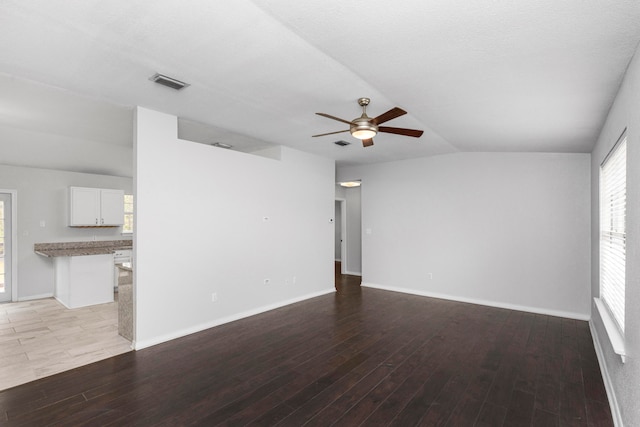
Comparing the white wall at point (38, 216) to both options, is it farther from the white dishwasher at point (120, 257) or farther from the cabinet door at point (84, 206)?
the white dishwasher at point (120, 257)

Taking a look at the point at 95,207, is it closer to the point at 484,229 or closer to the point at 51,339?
the point at 51,339

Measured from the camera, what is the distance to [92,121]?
4.36 m

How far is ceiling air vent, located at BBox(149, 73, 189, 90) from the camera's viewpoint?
2.82 m

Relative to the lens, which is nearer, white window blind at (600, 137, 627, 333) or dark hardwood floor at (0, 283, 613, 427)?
dark hardwood floor at (0, 283, 613, 427)

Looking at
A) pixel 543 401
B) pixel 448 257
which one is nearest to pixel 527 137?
pixel 448 257

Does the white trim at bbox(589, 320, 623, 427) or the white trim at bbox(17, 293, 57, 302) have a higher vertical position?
the white trim at bbox(589, 320, 623, 427)

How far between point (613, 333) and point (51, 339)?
572 cm

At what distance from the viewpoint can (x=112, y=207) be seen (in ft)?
21.1

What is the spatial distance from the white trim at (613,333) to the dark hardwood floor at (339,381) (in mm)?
559

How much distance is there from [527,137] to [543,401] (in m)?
3.05

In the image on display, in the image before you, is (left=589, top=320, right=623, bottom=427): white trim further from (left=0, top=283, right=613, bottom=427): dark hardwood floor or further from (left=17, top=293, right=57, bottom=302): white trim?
(left=17, top=293, right=57, bottom=302): white trim

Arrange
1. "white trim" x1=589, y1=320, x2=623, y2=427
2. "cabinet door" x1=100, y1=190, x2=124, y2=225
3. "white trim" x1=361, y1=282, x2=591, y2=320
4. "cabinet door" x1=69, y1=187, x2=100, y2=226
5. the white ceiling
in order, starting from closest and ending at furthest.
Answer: the white ceiling
"white trim" x1=589, y1=320, x2=623, y2=427
"white trim" x1=361, y1=282, x2=591, y2=320
"cabinet door" x1=69, y1=187, x2=100, y2=226
"cabinet door" x1=100, y1=190, x2=124, y2=225

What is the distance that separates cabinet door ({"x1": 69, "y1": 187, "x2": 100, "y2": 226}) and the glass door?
0.88 metres

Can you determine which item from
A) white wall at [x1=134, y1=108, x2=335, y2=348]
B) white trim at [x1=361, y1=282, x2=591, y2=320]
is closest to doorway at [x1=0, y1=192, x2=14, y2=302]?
white wall at [x1=134, y1=108, x2=335, y2=348]
